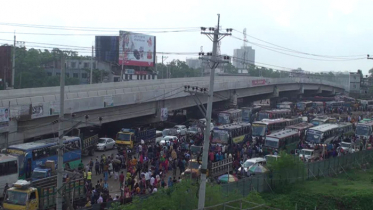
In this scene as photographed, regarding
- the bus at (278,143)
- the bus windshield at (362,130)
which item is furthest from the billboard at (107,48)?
the bus at (278,143)

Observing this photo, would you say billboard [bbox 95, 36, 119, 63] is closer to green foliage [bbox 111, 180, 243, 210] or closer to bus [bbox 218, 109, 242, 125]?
bus [bbox 218, 109, 242, 125]

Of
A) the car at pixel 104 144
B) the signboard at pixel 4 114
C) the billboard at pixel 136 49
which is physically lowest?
the car at pixel 104 144

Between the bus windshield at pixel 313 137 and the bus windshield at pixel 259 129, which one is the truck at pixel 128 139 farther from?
the bus windshield at pixel 313 137

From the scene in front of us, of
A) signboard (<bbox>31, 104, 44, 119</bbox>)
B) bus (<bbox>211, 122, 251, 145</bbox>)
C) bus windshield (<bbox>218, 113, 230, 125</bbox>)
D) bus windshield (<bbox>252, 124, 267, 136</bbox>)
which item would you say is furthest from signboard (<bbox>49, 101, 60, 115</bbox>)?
bus windshield (<bbox>218, 113, 230, 125</bbox>)

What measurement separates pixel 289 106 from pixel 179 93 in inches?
991

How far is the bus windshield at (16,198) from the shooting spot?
15070mm

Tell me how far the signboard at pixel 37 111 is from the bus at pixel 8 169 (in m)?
8.37

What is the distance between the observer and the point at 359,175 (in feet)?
87.9

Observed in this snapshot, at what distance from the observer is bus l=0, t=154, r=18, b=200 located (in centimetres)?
1855

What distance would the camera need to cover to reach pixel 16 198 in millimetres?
15273

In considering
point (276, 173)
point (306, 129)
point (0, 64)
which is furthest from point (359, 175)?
point (0, 64)

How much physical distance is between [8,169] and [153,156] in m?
9.08

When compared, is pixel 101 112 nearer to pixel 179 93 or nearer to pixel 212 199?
pixel 179 93

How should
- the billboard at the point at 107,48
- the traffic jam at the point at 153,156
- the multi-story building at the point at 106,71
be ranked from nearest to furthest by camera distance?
the traffic jam at the point at 153,156 → the billboard at the point at 107,48 → the multi-story building at the point at 106,71
